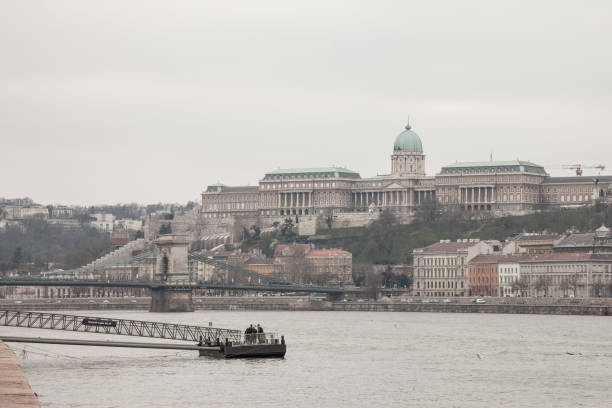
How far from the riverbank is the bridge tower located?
7728cm

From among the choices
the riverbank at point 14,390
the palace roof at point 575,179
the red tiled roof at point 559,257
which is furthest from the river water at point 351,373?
the palace roof at point 575,179

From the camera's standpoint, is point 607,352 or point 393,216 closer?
point 607,352

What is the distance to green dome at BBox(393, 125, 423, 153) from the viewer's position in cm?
18738

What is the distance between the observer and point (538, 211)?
164 meters

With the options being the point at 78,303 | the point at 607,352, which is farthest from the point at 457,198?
the point at 607,352

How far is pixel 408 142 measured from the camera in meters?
188

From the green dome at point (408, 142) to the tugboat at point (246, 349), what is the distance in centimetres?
13338

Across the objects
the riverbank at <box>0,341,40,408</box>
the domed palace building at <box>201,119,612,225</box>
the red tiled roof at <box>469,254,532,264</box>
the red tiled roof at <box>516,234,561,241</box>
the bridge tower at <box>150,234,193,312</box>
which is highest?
the domed palace building at <box>201,119,612,225</box>

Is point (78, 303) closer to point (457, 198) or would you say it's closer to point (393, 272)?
point (393, 272)

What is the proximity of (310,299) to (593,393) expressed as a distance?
260 feet

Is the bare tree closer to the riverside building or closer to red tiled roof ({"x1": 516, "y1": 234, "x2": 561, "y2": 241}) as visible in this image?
the riverside building

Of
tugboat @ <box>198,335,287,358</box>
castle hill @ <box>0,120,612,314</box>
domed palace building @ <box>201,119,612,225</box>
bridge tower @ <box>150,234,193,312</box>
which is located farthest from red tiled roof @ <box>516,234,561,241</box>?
tugboat @ <box>198,335,287,358</box>

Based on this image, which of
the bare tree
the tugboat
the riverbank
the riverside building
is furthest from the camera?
the riverside building

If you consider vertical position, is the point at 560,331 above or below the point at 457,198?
below
